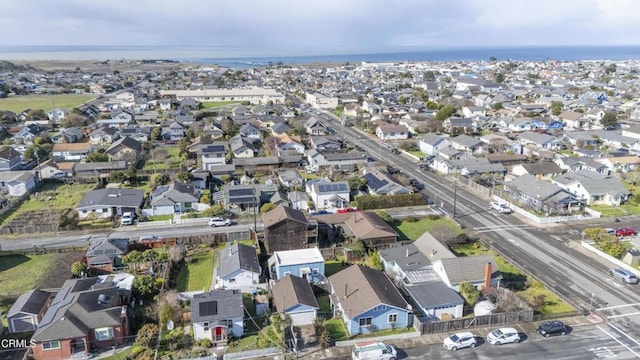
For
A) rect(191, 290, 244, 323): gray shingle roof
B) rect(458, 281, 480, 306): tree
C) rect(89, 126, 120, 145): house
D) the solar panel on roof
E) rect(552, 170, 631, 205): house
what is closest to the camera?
rect(191, 290, 244, 323): gray shingle roof

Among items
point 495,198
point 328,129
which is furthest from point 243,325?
point 328,129

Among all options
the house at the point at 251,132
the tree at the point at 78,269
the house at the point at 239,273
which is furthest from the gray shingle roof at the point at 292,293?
the house at the point at 251,132

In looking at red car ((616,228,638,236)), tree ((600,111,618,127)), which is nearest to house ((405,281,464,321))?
red car ((616,228,638,236))

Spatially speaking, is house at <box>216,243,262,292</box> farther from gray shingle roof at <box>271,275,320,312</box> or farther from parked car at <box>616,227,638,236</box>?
parked car at <box>616,227,638,236</box>

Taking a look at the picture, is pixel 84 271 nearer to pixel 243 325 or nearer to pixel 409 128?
pixel 243 325

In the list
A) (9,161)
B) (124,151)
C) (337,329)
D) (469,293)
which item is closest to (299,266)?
(337,329)

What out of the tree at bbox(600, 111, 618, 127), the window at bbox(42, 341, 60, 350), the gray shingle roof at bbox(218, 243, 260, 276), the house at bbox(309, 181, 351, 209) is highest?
the tree at bbox(600, 111, 618, 127)

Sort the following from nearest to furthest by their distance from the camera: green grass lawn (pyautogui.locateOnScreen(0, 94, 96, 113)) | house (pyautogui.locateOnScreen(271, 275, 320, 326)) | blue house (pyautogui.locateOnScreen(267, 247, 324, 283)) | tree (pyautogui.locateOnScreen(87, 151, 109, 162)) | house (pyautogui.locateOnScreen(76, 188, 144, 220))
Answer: house (pyautogui.locateOnScreen(271, 275, 320, 326)), blue house (pyautogui.locateOnScreen(267, 247, 324, 283)), house (pyautogui.locateOnScreen(76, 188, 144, 220)), tree (pyautogui.locateOnScreen(87, 151, 109, 162)), green grass lawn (pyautogui.locateOnScreen(0, 94, 96, 113))
